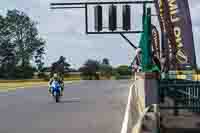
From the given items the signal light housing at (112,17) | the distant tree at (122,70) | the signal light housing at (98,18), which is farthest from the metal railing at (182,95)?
the distant tree at (122,70)

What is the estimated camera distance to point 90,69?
5640 inches

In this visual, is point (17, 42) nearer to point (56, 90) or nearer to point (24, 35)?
point (24, 35)

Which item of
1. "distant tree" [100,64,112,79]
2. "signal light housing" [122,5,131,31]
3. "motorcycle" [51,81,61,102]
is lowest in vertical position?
"motorcycle" [51,81,61,102]

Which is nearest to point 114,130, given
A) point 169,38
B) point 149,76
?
point 149,76

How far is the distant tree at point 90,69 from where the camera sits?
13188 cm

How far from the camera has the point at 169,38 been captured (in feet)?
71.3

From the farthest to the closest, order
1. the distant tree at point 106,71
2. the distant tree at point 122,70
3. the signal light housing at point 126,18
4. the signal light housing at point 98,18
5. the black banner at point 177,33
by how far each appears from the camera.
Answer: the distant tree at point 122,70, the distant tree at point 106,71, the signal light housing at point 98,18, the signal light housing at point 126,18, the black banner at point 177,33

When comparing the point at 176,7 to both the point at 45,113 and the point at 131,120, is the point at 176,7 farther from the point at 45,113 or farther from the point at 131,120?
the point at 131,120

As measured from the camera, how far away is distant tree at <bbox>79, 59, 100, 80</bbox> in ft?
433

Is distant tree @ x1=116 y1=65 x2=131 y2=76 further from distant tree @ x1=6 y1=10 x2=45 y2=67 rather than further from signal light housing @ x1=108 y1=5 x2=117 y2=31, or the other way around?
signal light housing @ x1=108 y1=5 x2=117 y2=31

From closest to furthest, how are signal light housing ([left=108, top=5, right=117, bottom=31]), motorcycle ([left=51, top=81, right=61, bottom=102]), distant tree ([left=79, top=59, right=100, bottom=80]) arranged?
signal light housing ([left=108, top=5, right=117, bottom=31]) < motorcycle ([left=51, top=81, right=61, bottom=102]) < distant tree ([left=79, top=59, right=100, bottom=80])

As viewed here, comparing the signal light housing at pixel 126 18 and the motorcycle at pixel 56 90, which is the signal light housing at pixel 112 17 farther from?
the motorcycle at pixel 56 90

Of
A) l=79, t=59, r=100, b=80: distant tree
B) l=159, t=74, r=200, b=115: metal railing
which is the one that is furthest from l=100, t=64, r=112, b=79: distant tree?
l=159, t=74, r=200, b=115: metal railing

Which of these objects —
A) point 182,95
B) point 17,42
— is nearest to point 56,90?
point 182,95
